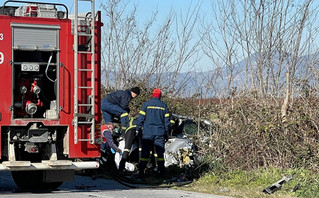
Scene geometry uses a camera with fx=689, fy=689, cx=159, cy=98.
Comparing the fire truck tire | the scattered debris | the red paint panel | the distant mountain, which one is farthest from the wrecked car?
the red paint panel

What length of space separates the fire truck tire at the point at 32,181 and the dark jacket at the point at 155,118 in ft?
7.96

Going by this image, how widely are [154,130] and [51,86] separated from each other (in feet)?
9.65

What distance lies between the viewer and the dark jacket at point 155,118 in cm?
1380

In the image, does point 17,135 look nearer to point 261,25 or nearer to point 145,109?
point 145,109

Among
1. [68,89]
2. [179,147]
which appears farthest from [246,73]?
[68,89]

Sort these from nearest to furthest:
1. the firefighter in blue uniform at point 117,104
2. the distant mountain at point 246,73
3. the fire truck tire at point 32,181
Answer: the fire truck tire at point 32,181 → the firefighter in blue uniform at point 117,104 → the distant mountain at point 246,73

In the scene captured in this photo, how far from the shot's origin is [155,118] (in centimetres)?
1380

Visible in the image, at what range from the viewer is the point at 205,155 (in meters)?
14.1

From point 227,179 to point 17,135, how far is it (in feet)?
13.7

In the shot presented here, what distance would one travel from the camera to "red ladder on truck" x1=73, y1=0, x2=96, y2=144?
1114 centimetres

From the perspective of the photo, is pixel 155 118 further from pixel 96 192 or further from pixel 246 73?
pixel 246 73

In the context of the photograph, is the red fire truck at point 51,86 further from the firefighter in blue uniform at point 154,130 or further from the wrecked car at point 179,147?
the wrecked car at point 179,147

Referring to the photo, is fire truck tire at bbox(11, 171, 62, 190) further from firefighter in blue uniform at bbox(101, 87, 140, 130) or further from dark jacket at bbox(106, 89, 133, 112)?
dark jacket at bbox(106, 89, 133, 112)

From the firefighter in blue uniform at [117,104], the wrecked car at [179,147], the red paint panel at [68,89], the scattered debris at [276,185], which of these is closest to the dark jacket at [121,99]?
the firefighter in blue uniform at [117,104]
